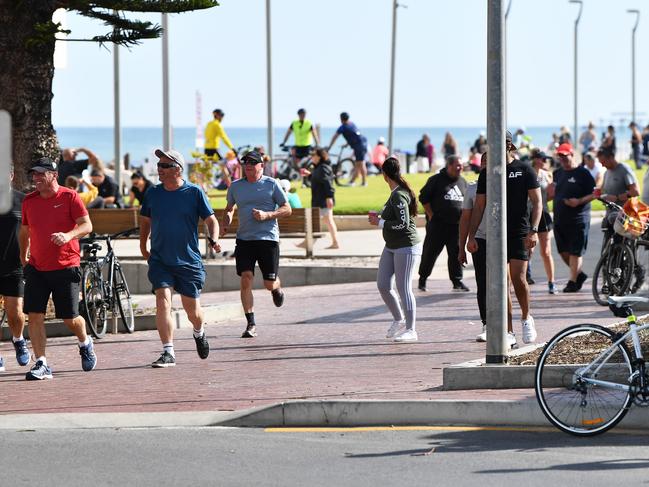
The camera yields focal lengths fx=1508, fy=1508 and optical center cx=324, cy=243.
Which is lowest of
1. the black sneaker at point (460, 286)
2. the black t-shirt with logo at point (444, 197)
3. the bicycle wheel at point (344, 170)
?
the black sneaker at point (460, 286)

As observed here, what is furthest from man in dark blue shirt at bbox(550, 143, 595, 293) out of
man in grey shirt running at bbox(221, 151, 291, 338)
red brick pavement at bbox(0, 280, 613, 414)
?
man in grey shirt running at bbox(221, 151, 291, 338)

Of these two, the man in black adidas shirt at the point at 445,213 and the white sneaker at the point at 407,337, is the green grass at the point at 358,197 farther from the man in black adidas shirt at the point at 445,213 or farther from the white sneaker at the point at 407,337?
the white sneaker at the point at 407,337

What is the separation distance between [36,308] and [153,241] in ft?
3.84

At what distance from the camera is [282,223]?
24156 mm

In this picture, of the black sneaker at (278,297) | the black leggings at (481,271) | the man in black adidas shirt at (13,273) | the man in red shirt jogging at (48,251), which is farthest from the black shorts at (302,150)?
the man in red shirt jogging at (48,251)

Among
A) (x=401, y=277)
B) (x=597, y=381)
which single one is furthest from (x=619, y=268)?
(x=597, y=381)

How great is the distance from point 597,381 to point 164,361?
4.79 m

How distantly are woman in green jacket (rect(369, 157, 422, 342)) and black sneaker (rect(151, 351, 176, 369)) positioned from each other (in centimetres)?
236

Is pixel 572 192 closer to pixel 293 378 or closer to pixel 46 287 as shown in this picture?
Answer: pixel 293 378

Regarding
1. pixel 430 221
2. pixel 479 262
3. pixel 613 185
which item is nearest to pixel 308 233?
pixel 430 221

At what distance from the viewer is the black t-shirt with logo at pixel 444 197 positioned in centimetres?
1958

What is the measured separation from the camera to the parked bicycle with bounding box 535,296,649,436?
9.44 metres

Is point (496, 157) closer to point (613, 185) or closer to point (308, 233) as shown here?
point (613, 185)

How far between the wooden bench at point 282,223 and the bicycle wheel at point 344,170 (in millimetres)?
16708
